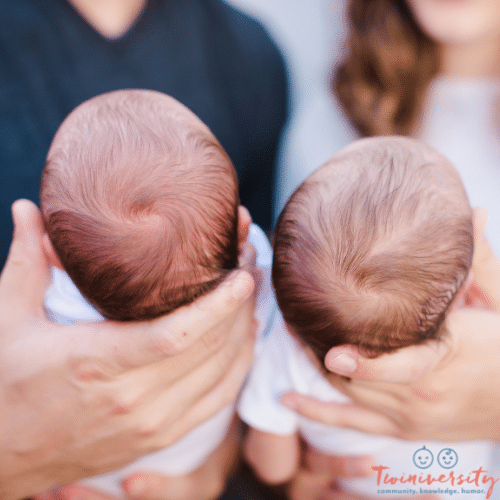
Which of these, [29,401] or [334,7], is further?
[334,7]

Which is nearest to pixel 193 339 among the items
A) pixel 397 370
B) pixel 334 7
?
pixel 397 370

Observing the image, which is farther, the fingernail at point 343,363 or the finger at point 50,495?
the finger at point 50,495

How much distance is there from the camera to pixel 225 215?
1.80ft

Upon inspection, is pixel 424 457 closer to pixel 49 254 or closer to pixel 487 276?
pixel 487 276

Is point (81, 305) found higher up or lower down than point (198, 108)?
lower down

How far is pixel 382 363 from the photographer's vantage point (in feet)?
1.76

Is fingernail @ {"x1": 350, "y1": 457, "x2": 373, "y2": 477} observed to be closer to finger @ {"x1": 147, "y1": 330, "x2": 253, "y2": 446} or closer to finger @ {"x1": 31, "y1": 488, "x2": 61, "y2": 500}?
finger @ {"x1": 147, "y1": 330, "x2": 253, "y2": 446}

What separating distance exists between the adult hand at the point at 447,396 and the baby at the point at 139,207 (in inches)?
13.5

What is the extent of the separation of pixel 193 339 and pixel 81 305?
27cm

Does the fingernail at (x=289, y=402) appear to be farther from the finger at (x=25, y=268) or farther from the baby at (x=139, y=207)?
the finger at (x=25, y=268)

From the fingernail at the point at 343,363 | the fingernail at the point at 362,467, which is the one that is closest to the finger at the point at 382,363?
the fingernail at the point at 343,363

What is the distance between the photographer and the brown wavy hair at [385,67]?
117cm

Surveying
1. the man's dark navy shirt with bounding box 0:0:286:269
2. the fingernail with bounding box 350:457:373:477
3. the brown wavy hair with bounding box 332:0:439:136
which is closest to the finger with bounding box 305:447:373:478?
the fingernail with bounding box 350:457:373:477

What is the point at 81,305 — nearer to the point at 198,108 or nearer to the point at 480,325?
the point at 198,108
